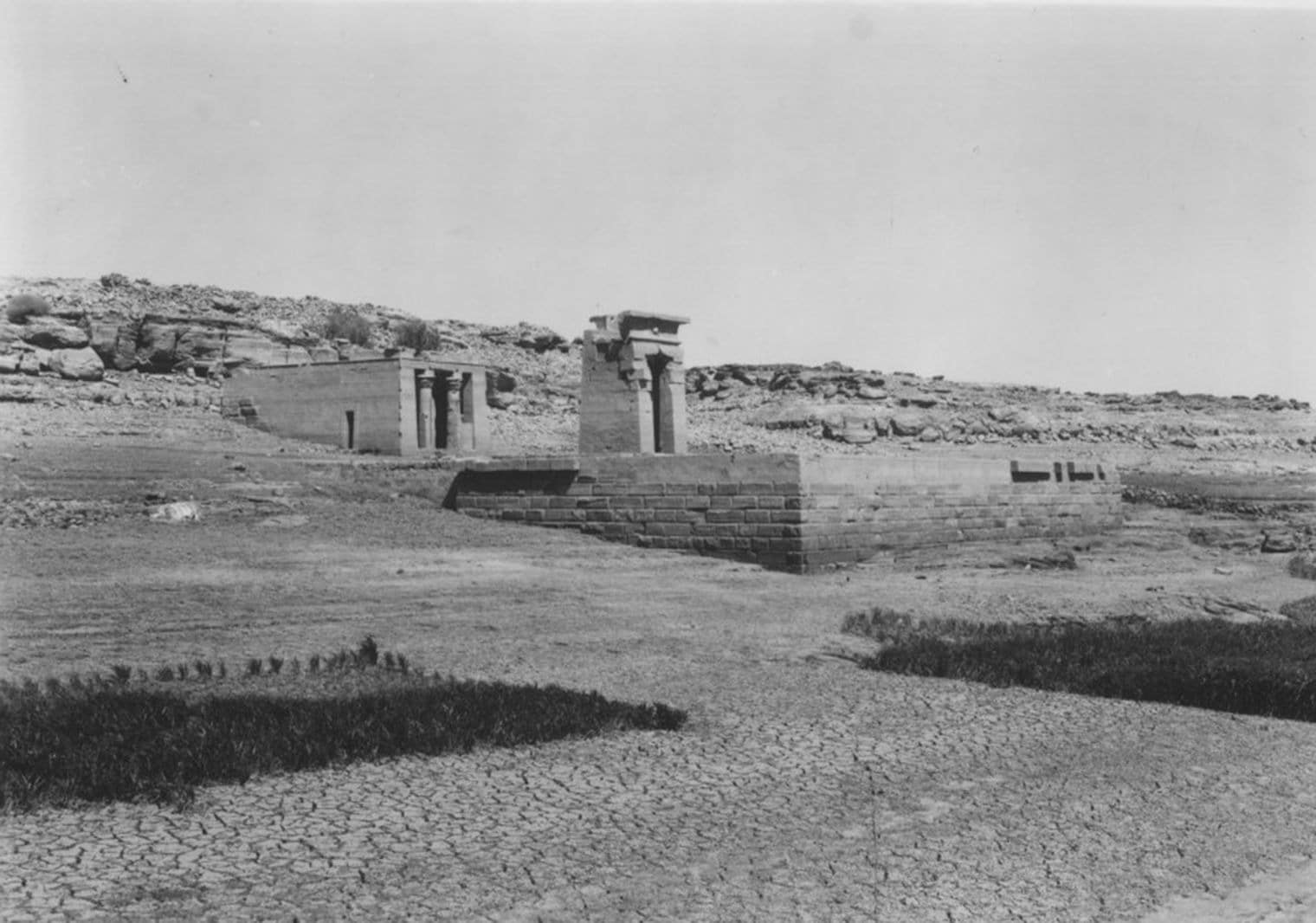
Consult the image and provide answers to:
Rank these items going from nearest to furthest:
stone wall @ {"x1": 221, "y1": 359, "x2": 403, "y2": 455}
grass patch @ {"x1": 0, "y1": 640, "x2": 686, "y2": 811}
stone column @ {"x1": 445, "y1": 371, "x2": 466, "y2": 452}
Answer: grass patch @ {"x1": 0, "y1": 640, "x2": 686, "y2": 811} → stone wall @ {"x1": 221, "y1": 359, "x2": 403, "y2": 455} → stone column @ {"x1": 445, "y1": 371, "x2": 466, "y2": 452}

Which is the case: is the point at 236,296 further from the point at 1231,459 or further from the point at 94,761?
the point at 94,761

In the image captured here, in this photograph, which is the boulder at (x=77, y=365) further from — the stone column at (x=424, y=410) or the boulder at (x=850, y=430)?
the boulder at (x=850, y=430)

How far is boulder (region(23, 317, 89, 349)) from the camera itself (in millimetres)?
34500

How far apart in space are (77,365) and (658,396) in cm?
1723

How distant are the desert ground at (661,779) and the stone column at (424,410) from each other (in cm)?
1329

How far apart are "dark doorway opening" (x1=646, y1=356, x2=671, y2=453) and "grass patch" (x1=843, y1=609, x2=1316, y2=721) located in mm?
12024

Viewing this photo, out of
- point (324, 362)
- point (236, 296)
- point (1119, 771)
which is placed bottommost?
point (1119, 771)

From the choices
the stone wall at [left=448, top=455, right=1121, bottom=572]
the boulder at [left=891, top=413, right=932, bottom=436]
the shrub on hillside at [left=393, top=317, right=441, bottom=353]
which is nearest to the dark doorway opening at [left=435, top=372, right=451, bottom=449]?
the stone wall at [left=448, top=455, right=1121, bottom=572]

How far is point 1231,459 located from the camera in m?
49.3

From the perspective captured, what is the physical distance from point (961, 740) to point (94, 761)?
15.6ft

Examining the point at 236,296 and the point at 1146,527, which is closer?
the point at 1146,527

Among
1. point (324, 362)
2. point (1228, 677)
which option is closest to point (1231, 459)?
point (324, 362)

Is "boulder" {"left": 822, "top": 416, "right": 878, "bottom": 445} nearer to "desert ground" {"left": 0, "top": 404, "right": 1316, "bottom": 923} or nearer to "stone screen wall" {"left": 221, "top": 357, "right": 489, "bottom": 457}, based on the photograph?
"stone screen wall" {"left": 221, "top": 357, "right": 489, "bottom": 457}

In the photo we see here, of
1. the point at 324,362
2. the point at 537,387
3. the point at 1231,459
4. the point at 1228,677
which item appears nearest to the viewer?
the point at 1228,677
